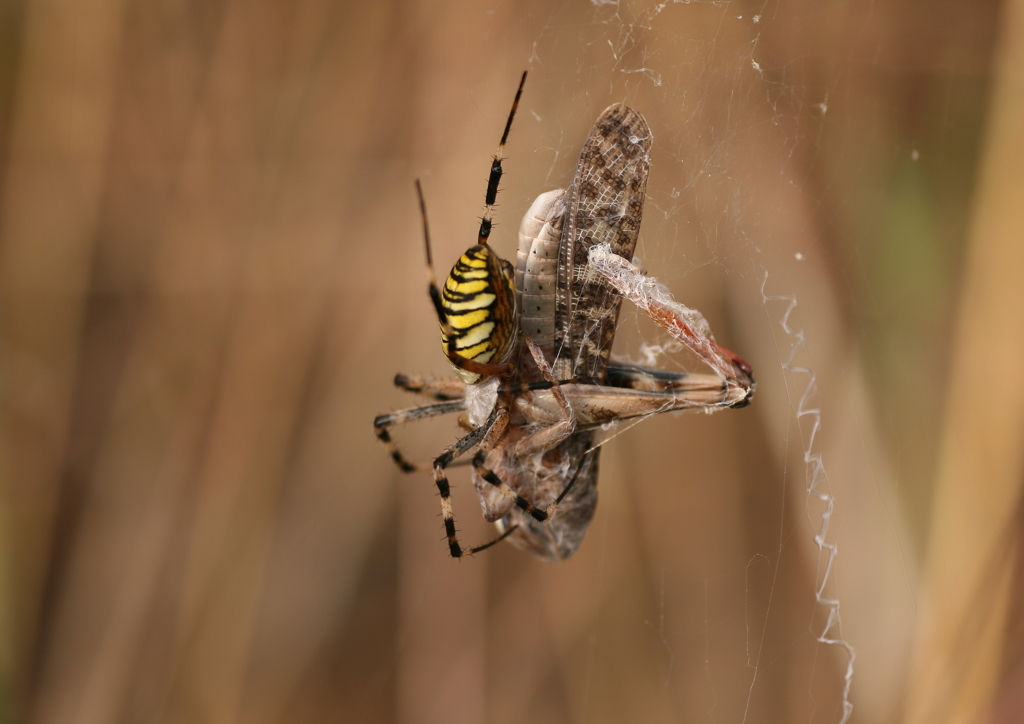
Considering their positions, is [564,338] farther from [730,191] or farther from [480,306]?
[730,191]

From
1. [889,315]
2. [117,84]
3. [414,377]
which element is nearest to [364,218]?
[414,377]

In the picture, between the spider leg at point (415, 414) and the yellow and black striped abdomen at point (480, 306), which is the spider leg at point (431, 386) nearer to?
the spider leg at point (415, 414)

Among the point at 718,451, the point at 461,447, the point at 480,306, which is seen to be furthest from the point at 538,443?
the point at 718,451

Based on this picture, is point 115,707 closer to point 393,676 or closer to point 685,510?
point 393,676

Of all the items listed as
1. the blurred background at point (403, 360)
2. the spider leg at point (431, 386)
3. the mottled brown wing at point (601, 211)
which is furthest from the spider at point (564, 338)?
the blurred background at point (403, 360)

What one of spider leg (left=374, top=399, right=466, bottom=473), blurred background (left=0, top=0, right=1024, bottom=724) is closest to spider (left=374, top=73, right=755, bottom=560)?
spider leg (left=374, top=399, right=466, bottom=473)

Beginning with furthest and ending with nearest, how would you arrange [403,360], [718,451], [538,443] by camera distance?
1. [403,360]
2. [718,451]
3. [538,443]
